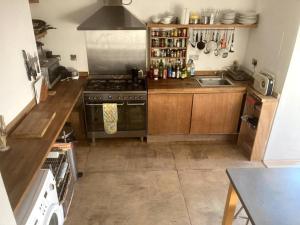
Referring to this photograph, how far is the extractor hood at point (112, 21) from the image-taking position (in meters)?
2.82

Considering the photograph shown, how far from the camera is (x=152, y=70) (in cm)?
358

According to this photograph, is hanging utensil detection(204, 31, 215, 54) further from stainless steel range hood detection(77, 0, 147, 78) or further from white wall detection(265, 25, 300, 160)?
white wall detection(265, 25, 300, 160)

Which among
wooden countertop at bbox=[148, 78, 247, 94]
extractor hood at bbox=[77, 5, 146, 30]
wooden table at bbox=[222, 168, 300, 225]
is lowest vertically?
wooden table at bbox=[222, 168, 300, 225]

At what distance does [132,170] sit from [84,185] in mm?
593

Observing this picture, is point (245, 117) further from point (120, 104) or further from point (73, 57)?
point (73, 57)

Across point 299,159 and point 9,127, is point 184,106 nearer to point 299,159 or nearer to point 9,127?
point 299,159

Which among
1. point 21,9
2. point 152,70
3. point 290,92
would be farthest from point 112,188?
point 290,92

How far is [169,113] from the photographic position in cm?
335

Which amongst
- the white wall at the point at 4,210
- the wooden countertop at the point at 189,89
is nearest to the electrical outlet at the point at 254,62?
the wooden countertop at the point at 189,89

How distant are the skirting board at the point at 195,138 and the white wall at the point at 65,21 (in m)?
1.57

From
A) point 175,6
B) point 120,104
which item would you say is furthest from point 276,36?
point 120,104

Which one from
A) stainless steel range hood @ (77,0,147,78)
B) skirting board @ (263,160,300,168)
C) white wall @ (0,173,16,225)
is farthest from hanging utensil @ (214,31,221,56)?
white wall @ (0,173,16,225)

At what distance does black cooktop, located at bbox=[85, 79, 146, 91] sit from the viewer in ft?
10.7

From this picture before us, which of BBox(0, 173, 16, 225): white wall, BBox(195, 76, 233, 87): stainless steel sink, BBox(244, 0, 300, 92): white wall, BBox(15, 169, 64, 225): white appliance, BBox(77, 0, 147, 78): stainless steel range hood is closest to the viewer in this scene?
BBox(0, 173, 16, 225): white wall
